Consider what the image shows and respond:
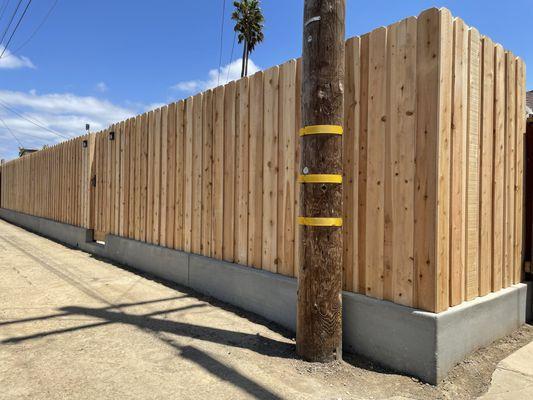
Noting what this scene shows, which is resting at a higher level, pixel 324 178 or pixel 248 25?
pixel 248 25

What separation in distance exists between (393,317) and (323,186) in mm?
1217

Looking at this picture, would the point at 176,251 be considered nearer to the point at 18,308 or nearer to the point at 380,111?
the point at 18,308

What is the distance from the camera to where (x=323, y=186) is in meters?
3.47

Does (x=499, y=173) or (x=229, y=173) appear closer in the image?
(x=499, y=173)

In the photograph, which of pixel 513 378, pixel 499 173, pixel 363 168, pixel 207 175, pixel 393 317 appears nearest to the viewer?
pixel 513 378

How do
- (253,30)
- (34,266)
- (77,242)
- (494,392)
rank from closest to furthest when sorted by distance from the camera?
1. (494,392)
2. (34,266)
3. (77,242)
4. (253,30)

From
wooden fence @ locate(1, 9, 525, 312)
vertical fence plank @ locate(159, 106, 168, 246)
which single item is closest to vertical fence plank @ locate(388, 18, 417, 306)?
wooden fence @ locate(1, 9, 525, 312)

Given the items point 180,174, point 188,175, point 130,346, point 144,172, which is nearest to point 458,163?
point 130,346

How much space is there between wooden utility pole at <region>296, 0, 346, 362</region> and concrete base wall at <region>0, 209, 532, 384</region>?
29 cm

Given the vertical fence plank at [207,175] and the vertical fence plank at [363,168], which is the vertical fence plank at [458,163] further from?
the vertical fence plank at [207,175]

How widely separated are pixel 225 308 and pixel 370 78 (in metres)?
3.13

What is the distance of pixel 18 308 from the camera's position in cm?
501

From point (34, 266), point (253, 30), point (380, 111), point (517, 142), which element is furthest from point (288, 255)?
point (253, 30)

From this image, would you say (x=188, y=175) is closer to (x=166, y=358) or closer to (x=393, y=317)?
(x=166, y=358)
